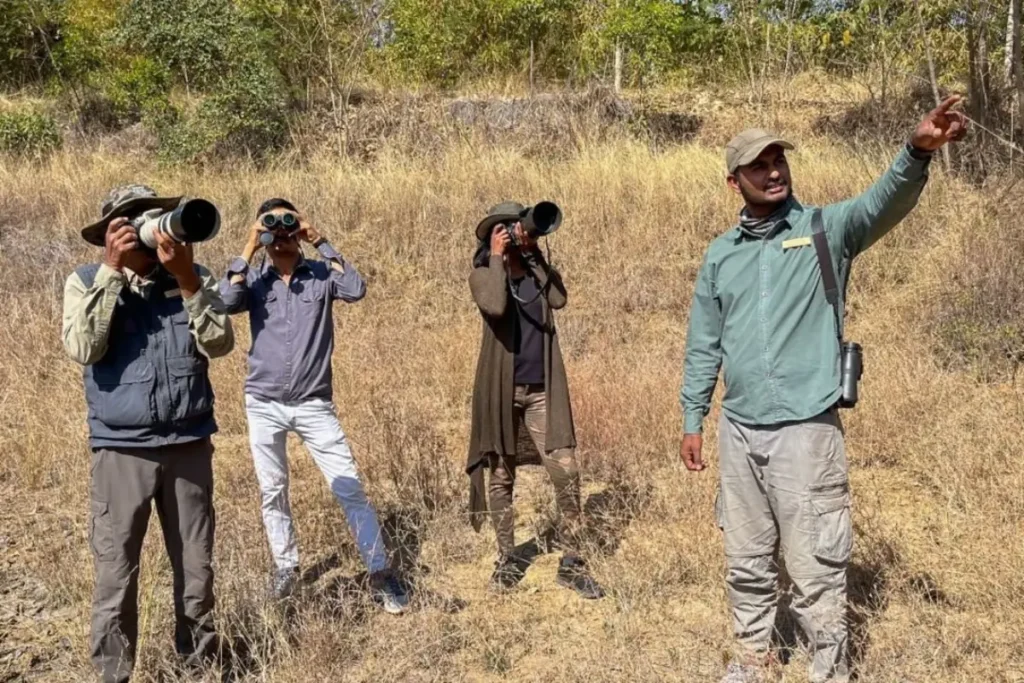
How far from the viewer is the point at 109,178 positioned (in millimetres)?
10781

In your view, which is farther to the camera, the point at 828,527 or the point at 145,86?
the point at 145,86

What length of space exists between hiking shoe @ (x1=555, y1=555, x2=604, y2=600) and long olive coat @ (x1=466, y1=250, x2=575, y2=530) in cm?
46

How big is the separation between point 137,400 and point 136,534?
45 centimetres

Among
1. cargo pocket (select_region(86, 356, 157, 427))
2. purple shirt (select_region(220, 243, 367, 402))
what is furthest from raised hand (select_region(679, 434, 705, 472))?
cargo pocket (select_region(86, 356, 157, 427))

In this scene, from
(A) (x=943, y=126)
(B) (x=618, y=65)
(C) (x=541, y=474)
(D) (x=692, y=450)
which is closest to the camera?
(A) (x=943, y=126)

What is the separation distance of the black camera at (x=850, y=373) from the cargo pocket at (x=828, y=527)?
0.27 meters

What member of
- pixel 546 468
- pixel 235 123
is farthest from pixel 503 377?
pixel 235 123

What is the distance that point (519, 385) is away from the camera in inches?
155

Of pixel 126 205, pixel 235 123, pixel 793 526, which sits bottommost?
pixel 793 526

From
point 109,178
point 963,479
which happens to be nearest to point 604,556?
point 963,479

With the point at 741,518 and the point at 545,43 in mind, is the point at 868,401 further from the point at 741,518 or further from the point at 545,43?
the point at 545,43

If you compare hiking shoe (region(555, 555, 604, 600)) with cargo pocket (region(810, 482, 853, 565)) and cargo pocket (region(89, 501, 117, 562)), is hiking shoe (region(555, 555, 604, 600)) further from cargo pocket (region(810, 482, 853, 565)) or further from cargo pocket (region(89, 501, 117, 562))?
cargo pocket (region(89, 501, 117, 562))

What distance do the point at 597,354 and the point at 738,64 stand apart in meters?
8.40

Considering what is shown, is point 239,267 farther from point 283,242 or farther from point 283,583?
point 283,583
